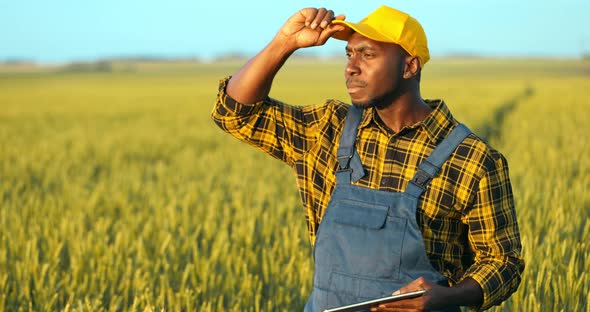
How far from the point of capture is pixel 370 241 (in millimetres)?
2123

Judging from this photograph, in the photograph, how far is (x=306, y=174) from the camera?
2.45 m

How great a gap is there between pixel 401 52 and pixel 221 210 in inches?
164

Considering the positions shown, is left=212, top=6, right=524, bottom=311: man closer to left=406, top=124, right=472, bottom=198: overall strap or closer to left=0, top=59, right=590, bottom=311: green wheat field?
left=406, top=124, right=472, bottom=198: overall strap

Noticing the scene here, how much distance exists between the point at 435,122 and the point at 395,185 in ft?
0.72

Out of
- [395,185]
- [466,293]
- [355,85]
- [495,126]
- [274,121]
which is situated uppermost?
[355,85]

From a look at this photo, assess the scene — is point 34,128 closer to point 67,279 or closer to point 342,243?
point 67,279

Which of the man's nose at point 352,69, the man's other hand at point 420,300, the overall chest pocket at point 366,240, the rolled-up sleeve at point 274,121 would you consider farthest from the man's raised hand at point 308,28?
the man's other hand at point 420,300

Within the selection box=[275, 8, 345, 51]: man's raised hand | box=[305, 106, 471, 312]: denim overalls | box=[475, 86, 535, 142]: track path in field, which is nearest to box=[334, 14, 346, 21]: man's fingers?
box=[275, 8, 345, 51]: man's raised hand

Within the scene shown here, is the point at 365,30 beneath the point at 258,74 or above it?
above

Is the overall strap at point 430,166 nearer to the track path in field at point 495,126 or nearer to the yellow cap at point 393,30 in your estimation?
the yellow cap at point 393,30

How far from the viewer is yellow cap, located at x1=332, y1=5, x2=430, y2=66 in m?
2.19

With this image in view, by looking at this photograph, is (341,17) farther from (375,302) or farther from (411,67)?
(375,302)

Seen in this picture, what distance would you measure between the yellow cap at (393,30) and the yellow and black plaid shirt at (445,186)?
197 mm

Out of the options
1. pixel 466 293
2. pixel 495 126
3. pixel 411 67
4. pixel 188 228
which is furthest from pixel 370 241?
pixel 495 126
